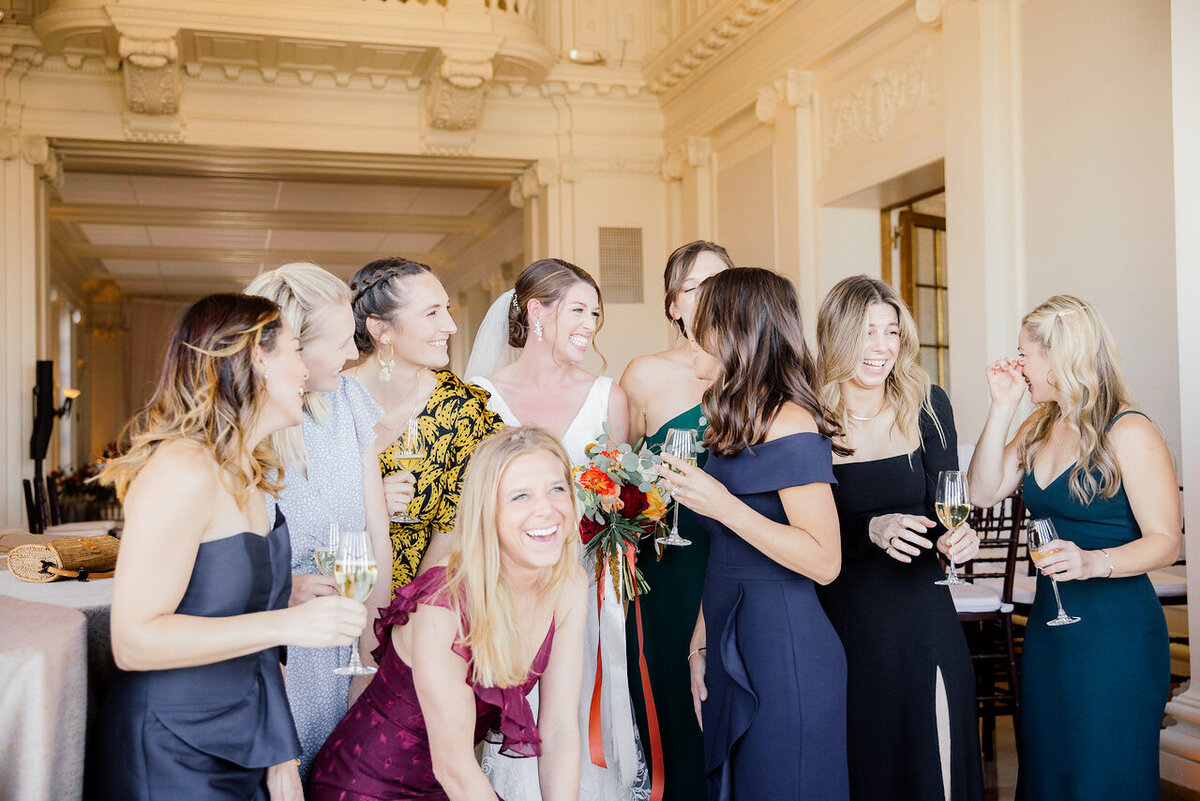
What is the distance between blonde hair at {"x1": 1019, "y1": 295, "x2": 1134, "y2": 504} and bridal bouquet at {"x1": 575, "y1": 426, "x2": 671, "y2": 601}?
3.52 feet

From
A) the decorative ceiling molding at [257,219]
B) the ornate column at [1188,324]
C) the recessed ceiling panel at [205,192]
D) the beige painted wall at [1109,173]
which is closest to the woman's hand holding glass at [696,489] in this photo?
the ornate column at [1188,324]

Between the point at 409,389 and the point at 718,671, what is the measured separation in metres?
1.20

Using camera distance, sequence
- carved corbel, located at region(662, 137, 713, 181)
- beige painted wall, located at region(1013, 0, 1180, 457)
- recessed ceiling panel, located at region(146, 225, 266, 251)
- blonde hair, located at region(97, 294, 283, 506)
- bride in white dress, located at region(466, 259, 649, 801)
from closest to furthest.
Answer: blonde hair, located at region(97, 294, 283, 506), bride in white dress, located at region(466, 259, 649, 801), beige painted wall, located at region(1013, 0, 1180, 457), carved corbel, located at region(662, 137, 713, 181), recessed ceiling panel, located at region(146, 225, 266, 251)

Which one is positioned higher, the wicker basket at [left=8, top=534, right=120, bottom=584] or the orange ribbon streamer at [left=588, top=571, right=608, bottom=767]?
the wicker basket at [left=8, top=534, right=120, bottom=584]

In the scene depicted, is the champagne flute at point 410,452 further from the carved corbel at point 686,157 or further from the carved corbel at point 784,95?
the carved corbel at point 686,157

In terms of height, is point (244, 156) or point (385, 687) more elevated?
point (244, 156)

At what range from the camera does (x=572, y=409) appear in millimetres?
3361

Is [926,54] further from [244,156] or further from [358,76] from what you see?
[244,156]

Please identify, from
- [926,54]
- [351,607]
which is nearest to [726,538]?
[351,607]

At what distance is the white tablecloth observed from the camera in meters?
1.75

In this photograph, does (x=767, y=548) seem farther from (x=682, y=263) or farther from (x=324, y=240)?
(x=324, y=240)

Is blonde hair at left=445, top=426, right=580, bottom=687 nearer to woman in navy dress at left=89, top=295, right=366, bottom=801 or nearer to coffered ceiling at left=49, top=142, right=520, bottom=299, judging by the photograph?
woman in navy dress at left=89, top=295, right=366, bottom=801

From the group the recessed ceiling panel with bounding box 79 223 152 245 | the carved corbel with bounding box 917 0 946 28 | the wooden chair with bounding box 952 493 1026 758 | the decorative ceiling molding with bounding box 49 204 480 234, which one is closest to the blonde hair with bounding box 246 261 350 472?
the wooden chair with bounding box 952 493 1026 758

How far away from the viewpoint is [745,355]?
2.37 m
